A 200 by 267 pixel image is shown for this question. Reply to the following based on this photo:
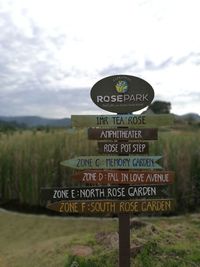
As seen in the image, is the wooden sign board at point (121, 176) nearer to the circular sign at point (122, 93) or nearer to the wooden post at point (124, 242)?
A: the wooden post at point (124, 242)

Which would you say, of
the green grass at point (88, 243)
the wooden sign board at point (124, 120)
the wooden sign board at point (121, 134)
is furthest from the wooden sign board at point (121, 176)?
the green grass at point (88, 243)

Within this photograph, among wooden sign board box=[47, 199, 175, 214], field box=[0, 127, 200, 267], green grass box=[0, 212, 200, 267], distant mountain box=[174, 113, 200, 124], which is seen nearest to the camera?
wooden sign board box=[47, 199, 175, 214]

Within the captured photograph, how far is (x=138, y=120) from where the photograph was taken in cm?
455

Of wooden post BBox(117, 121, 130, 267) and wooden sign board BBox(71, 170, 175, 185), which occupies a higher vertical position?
wooden sign board BBox(71, 170, 175, 185)

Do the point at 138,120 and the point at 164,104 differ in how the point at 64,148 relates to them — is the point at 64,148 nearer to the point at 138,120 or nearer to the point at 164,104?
the point at 138,120

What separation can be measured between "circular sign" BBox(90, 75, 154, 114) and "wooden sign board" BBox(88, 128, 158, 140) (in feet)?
0.71

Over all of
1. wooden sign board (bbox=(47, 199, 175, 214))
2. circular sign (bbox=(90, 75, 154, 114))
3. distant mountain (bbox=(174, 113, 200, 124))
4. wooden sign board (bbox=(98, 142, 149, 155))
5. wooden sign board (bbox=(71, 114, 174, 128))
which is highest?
distant mountain (bbox=(174, 113, 200, 124))

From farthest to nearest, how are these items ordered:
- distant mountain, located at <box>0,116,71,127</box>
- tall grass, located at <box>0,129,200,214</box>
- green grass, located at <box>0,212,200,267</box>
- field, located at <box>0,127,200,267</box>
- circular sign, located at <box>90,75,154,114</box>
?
1. distant mountain, located at <box>0,116,71,127</box>
2. tall grass, located at <box>0,129,200,214</box>
3. field, located at <box>0,127,200,267</box>
4. green grass, located at <box>0,212,200,267</box>
5. circular sign, located at <box>90,75,154,114</box>

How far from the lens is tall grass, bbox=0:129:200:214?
24.9ft

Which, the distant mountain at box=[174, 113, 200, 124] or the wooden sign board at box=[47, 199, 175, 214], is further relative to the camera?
the distant mountain at box=[174, 113, 200, 124]

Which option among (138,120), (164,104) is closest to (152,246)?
(138,120)

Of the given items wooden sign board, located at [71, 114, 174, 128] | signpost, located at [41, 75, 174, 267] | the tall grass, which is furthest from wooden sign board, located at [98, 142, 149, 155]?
the tall grass

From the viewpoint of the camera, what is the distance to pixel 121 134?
4.52 metres

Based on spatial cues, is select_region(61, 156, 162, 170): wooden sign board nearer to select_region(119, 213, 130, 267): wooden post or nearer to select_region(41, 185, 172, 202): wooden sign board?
select_region(41, 185, 172, 202): wooden sign board
